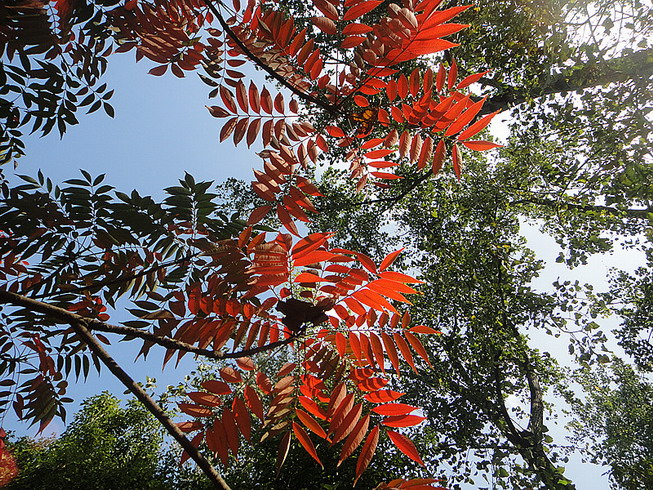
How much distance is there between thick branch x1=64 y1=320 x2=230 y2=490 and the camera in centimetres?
84

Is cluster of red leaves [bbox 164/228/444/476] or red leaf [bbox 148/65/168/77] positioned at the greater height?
red leaf [bbox 148/65/168/77]

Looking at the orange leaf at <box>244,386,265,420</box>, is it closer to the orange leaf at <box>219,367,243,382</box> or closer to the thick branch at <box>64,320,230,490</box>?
the orange leaf at <box>219,367,243,382</box>

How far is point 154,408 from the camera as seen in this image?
3.19ft

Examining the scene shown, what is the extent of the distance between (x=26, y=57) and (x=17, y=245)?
125 centimetres

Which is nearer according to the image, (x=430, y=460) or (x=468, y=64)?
(x=468, y=64)

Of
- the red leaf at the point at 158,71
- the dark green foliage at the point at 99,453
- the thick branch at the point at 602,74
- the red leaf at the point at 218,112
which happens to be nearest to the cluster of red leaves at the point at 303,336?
the red leaf at the point at 218,112

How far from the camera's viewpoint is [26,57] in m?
2.32

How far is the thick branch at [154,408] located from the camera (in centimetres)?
84

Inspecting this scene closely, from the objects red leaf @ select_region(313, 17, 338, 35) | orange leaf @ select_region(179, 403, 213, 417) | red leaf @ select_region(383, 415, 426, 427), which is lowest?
red leaf @ select_region(383, 415, 426, 427)

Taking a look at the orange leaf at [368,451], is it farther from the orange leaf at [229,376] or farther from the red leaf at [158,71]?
the red leaf at [158,71]

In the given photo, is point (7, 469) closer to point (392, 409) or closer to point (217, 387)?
point (217, 387)

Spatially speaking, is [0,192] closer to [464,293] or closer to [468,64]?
[468,64]

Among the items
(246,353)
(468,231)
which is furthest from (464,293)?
(246,353)

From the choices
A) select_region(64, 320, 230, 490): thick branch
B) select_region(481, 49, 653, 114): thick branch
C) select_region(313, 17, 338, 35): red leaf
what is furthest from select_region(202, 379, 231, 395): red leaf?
select_region(481, 49, 653, 114): thick branch
